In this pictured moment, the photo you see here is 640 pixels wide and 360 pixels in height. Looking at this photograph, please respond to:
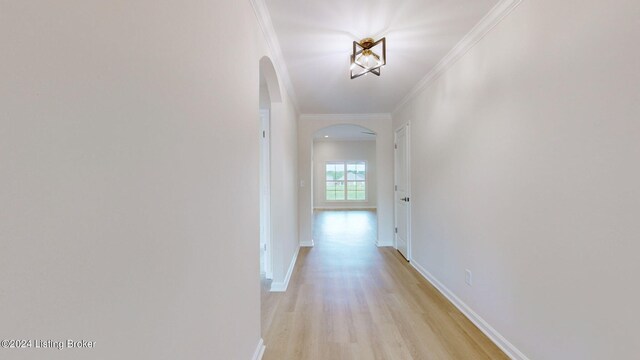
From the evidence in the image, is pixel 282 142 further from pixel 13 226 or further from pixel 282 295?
pixel 13 226

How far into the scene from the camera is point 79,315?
0.51 meters

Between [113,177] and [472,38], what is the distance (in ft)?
8.74

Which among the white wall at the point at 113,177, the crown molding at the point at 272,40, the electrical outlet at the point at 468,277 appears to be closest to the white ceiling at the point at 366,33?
the crown molding at the point at 272,40

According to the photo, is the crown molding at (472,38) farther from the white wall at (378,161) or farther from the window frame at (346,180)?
the window frame at (346,180)

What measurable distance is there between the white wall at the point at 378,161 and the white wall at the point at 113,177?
377cm

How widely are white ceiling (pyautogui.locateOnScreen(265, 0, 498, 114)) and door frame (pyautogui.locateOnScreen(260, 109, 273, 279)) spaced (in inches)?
25.1

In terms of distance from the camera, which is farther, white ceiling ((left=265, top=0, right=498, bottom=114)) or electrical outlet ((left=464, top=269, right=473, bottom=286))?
electrical outlet ((left=464, top=269, right=473, bottom=286))

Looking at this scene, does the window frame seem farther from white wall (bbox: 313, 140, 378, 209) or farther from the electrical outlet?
the electrical outlet

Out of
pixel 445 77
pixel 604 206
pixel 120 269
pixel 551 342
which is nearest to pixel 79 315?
pixel 120 269

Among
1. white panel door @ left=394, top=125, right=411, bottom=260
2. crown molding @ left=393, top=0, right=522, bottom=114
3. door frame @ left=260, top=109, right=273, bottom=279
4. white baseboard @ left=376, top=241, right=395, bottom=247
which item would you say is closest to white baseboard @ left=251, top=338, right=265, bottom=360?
door frame @ left=260, top=109, right=273, bottom=279

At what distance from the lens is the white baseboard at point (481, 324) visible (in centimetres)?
183

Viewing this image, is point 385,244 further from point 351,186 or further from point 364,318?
point 351,186

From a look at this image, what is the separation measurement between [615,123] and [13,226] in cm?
199

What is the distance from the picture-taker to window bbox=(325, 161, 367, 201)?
34.1 feet
